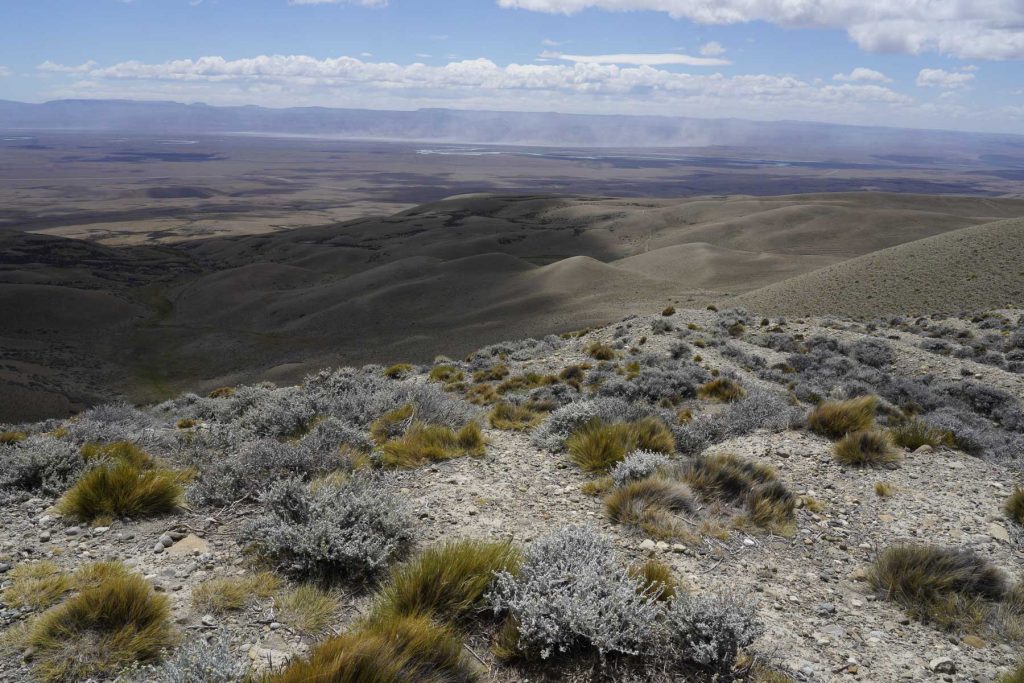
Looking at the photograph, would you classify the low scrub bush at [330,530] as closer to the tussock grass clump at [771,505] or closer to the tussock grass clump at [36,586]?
the tussock grass clump at [36,586]

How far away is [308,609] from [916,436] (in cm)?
769

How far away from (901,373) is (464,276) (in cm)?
4211

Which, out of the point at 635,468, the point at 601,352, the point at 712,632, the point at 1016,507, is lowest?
the point at 601,352

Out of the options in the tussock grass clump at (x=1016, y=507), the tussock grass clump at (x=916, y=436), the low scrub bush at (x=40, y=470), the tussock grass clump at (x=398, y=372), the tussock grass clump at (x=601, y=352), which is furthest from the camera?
the tussock grass clump at (x=398, y=372)

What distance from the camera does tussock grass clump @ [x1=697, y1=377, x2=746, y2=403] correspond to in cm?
1082

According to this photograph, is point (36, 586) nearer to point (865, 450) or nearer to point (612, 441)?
point (612, 441)

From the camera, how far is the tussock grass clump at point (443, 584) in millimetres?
3686

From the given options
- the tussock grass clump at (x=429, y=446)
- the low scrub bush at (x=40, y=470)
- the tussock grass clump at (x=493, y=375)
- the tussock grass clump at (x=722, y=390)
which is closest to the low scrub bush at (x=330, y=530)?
the tussock grass clump at (x=429, y=446)

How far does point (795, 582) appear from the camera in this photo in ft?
15.3

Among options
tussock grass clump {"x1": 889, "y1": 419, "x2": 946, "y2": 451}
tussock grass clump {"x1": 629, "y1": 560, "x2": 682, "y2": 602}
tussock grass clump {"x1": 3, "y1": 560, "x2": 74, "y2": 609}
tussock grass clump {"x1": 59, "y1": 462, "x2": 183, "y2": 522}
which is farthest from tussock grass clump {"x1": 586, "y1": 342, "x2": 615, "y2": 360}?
tussock grass clump {"x1": 3, "y1": 560, "x2": 74, "y2": 609}

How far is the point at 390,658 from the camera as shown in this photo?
3043mm

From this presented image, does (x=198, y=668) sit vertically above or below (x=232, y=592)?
above

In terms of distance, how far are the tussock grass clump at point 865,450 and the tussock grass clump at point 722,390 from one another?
3.41 m

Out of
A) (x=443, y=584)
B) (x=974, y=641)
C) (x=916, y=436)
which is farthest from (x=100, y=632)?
(x=916, y=436)
